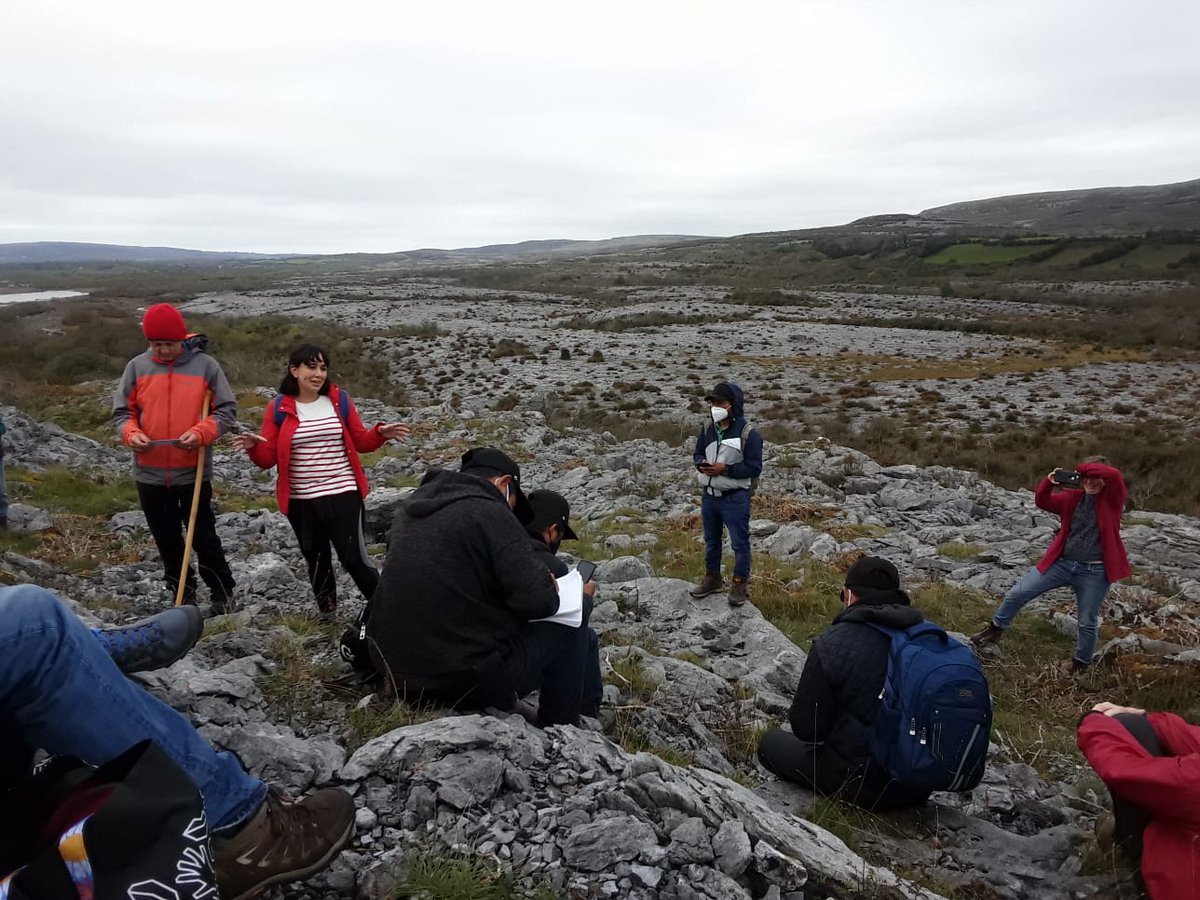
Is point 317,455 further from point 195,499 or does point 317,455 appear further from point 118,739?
point 118,739

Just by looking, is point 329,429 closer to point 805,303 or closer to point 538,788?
point 538,788

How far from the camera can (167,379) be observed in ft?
15.5

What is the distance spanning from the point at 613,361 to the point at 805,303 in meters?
30.5

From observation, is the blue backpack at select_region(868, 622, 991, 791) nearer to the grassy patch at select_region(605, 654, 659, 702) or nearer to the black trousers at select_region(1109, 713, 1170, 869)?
the black trousers at select_region(1109, 713, 1170, 869)

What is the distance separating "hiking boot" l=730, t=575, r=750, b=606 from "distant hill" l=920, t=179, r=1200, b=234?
456ft

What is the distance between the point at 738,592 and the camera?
23.5 ft

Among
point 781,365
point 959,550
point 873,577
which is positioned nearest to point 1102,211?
point 781,365

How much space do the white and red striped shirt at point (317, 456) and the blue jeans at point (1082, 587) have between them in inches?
235

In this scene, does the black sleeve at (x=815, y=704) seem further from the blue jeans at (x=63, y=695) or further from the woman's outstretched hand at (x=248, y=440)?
the woman's outstretched hand at (x=248, y=440)

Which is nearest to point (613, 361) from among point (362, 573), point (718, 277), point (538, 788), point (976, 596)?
point (976, 596)

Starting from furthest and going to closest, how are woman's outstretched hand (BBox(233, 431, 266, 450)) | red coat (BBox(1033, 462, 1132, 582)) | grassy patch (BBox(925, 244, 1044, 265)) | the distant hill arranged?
1. the distant hill
2. grassy patch (BBox(925, 244, 1044, 265))
3. red coat (BBox(1033, 462, 1132, 582))
4. woman's outstretched hand (BBox(233, 431, 266, 450))

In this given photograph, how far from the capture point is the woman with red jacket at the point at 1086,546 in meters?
5.66

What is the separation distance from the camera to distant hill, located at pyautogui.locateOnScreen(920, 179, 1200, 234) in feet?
413

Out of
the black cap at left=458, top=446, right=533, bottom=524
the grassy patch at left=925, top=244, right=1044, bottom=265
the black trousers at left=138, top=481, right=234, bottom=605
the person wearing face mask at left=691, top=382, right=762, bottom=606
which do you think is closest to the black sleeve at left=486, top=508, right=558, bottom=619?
the black cap at left=458, top=446, right=533, bottom=524
